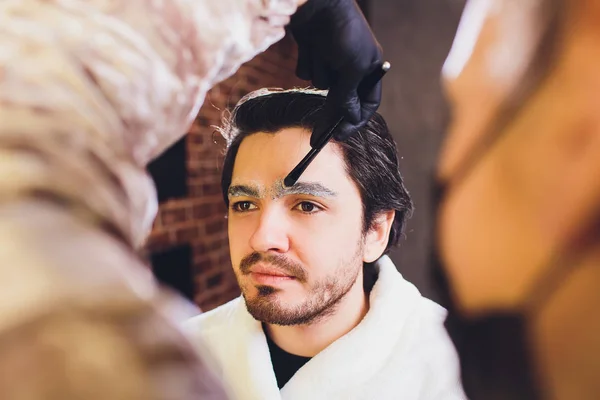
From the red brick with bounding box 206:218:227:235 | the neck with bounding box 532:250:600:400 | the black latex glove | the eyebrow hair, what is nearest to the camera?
the neck with bounding box 532:250:600:400

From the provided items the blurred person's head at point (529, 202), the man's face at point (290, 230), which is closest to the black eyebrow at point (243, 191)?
the man's face at point (290, 230)

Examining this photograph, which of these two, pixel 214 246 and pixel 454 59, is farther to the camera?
pixel 214 246

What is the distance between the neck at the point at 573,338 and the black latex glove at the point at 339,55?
265mm

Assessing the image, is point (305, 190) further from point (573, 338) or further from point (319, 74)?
point (573, 338)

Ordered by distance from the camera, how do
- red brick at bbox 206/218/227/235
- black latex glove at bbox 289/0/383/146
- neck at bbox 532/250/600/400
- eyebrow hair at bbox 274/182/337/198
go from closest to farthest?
neck at bbox 532/250/600/400 → black latex glove at bbox 289/0/383/146 → eyebrow hair at bbox 274/182/337/198 → red brick at bbox 206/218/227/235

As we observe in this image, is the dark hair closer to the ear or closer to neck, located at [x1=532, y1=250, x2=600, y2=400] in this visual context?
the ear

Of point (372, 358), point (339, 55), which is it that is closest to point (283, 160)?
point (339, 55)

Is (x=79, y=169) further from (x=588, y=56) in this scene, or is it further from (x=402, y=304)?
(x=402, y=304)

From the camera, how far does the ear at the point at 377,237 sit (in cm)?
60

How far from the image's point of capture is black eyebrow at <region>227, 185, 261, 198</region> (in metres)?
0.53

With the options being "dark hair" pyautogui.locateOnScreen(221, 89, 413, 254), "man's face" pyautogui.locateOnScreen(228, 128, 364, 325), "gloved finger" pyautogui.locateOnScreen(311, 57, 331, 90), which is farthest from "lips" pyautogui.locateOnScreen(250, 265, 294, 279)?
"gloved finger" pyautogui.locateOnScreen(311, 57, 331, 90)

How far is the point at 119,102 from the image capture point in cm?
24

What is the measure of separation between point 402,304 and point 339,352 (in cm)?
10

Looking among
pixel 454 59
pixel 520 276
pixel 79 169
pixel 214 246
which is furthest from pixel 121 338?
pixel 214 246
